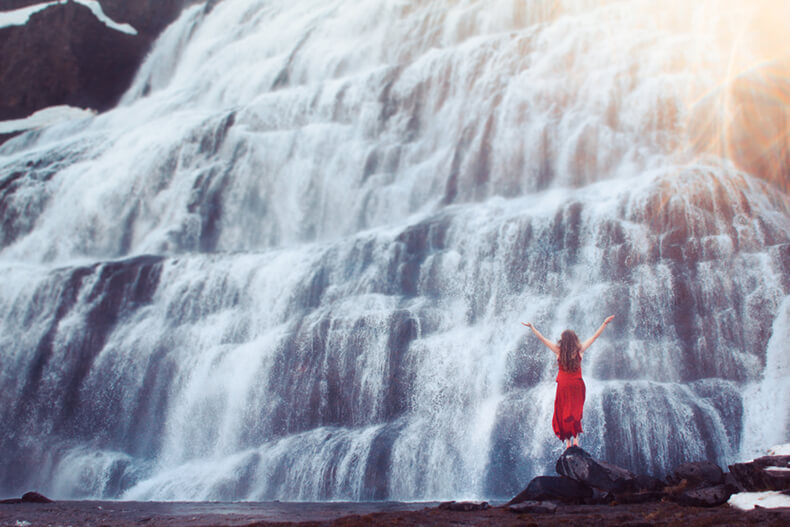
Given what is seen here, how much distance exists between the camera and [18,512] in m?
12.9

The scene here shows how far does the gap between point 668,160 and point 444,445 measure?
10.6 m

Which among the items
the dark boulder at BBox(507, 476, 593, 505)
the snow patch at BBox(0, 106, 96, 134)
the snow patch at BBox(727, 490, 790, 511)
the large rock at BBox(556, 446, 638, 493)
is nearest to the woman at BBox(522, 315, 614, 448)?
the large rock at BBox(556, 446, 638, 493)

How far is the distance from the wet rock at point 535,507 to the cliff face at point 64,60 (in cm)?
4201

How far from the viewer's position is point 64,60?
46094 mm

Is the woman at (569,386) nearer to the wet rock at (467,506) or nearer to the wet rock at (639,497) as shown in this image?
the wet rock at (639,497)

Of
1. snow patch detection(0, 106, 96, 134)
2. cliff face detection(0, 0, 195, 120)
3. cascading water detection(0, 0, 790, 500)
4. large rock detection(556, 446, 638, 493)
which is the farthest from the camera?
cliff face detection(0, 0, 195, 120)

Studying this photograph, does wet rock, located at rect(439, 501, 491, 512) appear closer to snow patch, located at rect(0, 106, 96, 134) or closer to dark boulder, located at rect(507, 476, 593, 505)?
dark boulder, located at rect(507, 476, 593, 505)

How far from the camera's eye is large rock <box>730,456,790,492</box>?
340 inches

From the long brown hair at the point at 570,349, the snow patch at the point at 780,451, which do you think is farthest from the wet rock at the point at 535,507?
the snow patch at the point at 780,451

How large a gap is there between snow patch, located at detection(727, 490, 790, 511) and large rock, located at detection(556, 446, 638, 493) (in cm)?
135

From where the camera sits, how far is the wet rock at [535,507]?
9.12 meters

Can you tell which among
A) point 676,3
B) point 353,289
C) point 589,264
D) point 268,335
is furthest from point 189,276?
point 676,3

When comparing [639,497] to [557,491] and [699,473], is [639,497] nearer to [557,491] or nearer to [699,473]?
[557,491]

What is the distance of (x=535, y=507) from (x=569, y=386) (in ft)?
5.07
